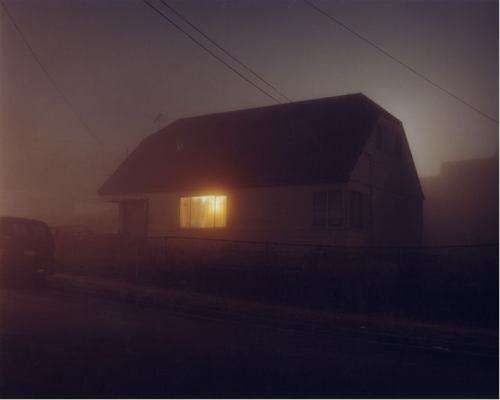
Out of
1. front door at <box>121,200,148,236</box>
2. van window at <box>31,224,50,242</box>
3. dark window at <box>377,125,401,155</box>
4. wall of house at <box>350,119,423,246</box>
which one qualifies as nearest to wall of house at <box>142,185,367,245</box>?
wall of house at <box>350,119,423,246</box>

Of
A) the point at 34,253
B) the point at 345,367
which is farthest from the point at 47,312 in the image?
the point at 345,367

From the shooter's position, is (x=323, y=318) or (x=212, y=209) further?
(x=212, y=209)

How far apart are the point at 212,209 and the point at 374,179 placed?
726 cm

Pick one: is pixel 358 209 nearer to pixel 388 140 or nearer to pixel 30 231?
pixel 388 140

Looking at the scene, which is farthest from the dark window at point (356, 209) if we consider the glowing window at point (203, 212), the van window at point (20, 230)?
the van window at point (20, 230)

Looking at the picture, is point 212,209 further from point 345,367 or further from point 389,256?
point 345,367

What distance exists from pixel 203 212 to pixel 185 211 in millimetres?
1027

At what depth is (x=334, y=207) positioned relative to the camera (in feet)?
64.8

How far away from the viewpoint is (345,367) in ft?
22.5

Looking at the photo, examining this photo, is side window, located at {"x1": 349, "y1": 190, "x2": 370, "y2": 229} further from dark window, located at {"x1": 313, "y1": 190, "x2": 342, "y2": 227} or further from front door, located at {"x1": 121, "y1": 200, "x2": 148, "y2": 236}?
front door, located at {"x1": 121, "y1": 200, "x2": 148, "y2": 236}

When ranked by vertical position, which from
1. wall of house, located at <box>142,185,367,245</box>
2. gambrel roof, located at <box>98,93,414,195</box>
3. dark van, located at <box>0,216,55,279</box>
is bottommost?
dark van, located at <box>0,216,55,279</box>

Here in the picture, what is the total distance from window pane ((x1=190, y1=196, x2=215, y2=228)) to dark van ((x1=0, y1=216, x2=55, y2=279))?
8.17 m

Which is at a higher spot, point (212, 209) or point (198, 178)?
point (198, 178)

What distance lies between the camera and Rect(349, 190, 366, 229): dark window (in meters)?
20.0
